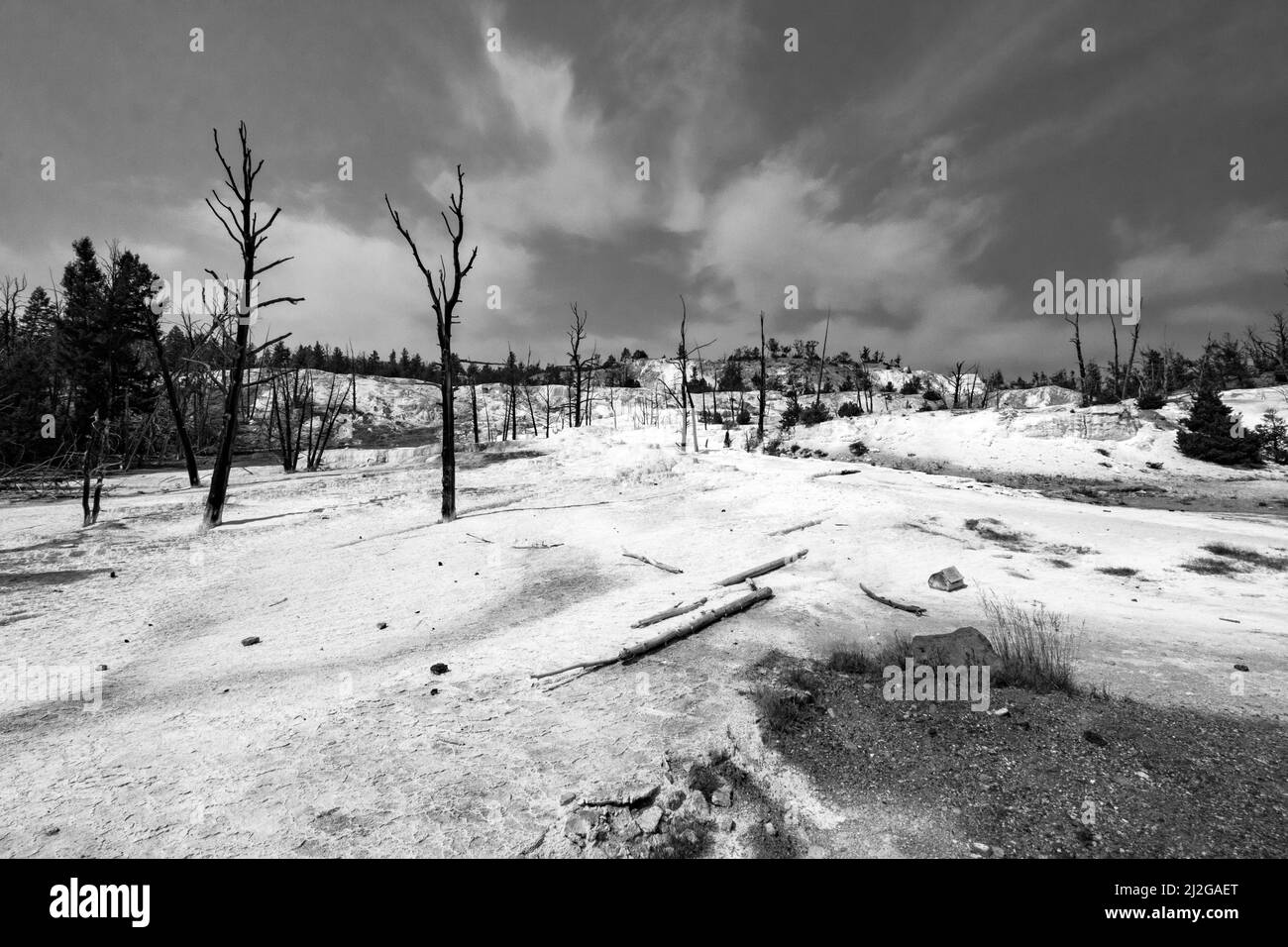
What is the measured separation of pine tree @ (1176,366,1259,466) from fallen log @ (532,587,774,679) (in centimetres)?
2521

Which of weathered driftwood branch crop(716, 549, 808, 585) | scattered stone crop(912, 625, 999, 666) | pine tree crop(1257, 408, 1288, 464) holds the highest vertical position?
pine tree crop(1257, 408, 1288, 464)

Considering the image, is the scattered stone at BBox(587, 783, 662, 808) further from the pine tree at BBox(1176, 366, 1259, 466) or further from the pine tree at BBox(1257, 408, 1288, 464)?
the pine tree at BBox(1257, 408, 1288, 464)

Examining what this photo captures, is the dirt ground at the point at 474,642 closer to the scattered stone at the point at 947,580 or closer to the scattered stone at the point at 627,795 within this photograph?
the scattered stone at the point at 627,795

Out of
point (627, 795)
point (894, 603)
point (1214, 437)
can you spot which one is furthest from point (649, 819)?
point (1214, 437)

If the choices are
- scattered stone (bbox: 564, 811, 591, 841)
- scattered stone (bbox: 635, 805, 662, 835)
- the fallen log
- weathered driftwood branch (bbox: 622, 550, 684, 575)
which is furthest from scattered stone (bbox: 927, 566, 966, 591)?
scattered stone (bbox: 564, 811, 591, 841)

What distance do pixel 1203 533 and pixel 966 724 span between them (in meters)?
11.5

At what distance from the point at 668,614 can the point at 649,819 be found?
3790mm

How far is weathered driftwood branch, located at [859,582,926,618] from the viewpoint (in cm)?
734

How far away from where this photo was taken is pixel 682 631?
256 inches

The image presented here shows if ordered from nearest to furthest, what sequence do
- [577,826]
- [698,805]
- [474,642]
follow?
[577,826] → [698,805] → [474,642]

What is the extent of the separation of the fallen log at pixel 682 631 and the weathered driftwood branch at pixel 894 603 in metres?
1.53

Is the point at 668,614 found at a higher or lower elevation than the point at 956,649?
lower

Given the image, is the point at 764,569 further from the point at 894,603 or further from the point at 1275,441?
the point at 1275,441
